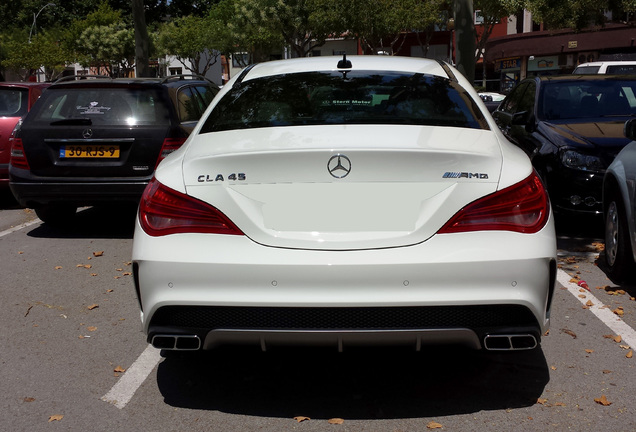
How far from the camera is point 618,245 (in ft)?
20.5

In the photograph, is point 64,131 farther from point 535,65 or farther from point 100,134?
point 535,65

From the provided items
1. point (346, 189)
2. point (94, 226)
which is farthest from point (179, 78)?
point (346, 189)

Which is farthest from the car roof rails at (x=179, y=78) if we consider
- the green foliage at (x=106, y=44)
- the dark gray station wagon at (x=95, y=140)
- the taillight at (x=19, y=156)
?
the green foliage at (x=106, y=44)

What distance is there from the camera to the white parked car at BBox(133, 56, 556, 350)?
3.38m

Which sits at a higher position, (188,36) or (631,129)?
(631,129)

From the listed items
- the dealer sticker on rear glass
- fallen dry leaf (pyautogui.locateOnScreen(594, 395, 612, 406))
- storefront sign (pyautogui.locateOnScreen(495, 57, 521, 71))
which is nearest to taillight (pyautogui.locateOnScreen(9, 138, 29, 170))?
the dealer sticker on rear glass

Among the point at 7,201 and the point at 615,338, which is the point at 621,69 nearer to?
the point at 7,201

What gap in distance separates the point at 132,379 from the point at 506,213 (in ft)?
7.01

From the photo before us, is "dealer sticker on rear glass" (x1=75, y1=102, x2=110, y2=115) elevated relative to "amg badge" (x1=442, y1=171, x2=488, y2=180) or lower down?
lower down

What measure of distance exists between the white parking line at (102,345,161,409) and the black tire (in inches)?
139

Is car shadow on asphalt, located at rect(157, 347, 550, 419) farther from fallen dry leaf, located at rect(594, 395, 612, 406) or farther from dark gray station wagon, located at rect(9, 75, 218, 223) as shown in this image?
dark gray station wagon, located at rect(9, 75, 218, 223)

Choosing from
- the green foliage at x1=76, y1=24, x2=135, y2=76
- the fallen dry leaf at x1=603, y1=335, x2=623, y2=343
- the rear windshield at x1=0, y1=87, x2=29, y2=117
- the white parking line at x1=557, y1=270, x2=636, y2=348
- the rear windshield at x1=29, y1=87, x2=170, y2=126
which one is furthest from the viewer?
the green foliage at x1=76, y1=24, x2=135, y2=76

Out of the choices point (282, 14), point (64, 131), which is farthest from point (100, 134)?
point (282, 14)

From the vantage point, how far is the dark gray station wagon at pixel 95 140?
317 inches
